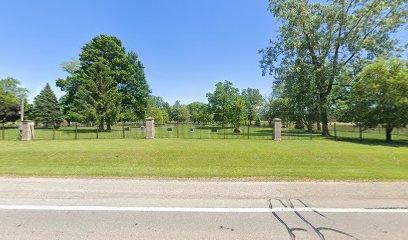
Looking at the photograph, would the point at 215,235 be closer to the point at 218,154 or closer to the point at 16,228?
the point at 16,228

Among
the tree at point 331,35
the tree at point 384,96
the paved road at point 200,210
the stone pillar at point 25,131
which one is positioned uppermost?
the tree at point 331,35

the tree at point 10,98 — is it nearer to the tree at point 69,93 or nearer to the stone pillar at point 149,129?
the tree at point 69,93

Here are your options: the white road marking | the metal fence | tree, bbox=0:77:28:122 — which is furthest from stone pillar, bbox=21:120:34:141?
tree, bbox=0:77:28:122

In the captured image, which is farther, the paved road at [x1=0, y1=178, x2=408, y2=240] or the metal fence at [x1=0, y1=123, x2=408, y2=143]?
the metal fence at [x1=0, y1=123, x2=408, y2=143]

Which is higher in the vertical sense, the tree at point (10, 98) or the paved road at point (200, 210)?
the tree at point (10, 98)

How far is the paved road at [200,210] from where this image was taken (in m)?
3.58

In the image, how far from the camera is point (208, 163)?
9453 millimetres

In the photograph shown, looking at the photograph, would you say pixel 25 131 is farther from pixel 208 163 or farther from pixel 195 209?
pixel 195 209

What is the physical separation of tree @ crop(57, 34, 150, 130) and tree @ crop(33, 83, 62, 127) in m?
11.6

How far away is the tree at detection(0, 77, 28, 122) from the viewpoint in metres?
47.5

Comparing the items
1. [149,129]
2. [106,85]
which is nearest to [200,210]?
[149,129]

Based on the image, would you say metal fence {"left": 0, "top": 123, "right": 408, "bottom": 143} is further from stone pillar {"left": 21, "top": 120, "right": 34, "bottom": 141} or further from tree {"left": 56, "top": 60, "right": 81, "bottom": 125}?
tree {"left": 56, "top": 60, "right": 81, "bottom": 125}

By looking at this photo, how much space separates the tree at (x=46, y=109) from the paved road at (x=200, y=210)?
49.2 meters

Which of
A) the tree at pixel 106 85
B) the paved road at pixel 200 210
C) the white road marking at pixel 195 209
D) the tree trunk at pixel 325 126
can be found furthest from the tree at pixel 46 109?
the tree trunk at pixel 325 126
